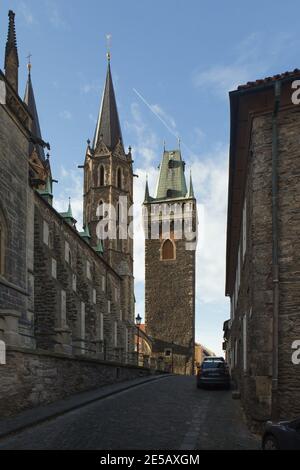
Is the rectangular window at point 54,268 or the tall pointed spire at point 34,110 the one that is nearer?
the rectangular window at point 54,268

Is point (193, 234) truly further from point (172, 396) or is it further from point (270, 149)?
point (270, 149)

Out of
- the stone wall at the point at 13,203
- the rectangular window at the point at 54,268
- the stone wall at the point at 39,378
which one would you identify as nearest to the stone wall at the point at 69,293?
the rectangular window at the point at 54,268

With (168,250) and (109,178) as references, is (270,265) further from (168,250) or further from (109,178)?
(168,250)

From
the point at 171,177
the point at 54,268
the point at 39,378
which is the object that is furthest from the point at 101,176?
the point at 39,378

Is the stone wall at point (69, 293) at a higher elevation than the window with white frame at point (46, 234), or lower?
lower

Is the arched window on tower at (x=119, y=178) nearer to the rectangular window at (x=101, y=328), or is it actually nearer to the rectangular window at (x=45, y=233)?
the rectangular window at (x=101, y=328)

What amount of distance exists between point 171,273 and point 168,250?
3305 mm

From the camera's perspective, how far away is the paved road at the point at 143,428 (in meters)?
9.52

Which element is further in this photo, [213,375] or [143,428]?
[213,375]

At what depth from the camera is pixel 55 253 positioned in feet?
101

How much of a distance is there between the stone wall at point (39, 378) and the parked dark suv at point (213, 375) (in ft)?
15.3

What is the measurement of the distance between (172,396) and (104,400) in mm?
3149

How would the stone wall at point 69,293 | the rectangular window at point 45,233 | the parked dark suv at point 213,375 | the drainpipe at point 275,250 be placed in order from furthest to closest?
the rectangular window at point 45,233, the stone wall at point 69,293, the parked dark suv at point 213,375, the drainpipe at point 275,250

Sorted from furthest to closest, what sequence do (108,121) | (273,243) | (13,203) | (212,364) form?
(108,121) → (212,364) → (13,203) → (273,243)
